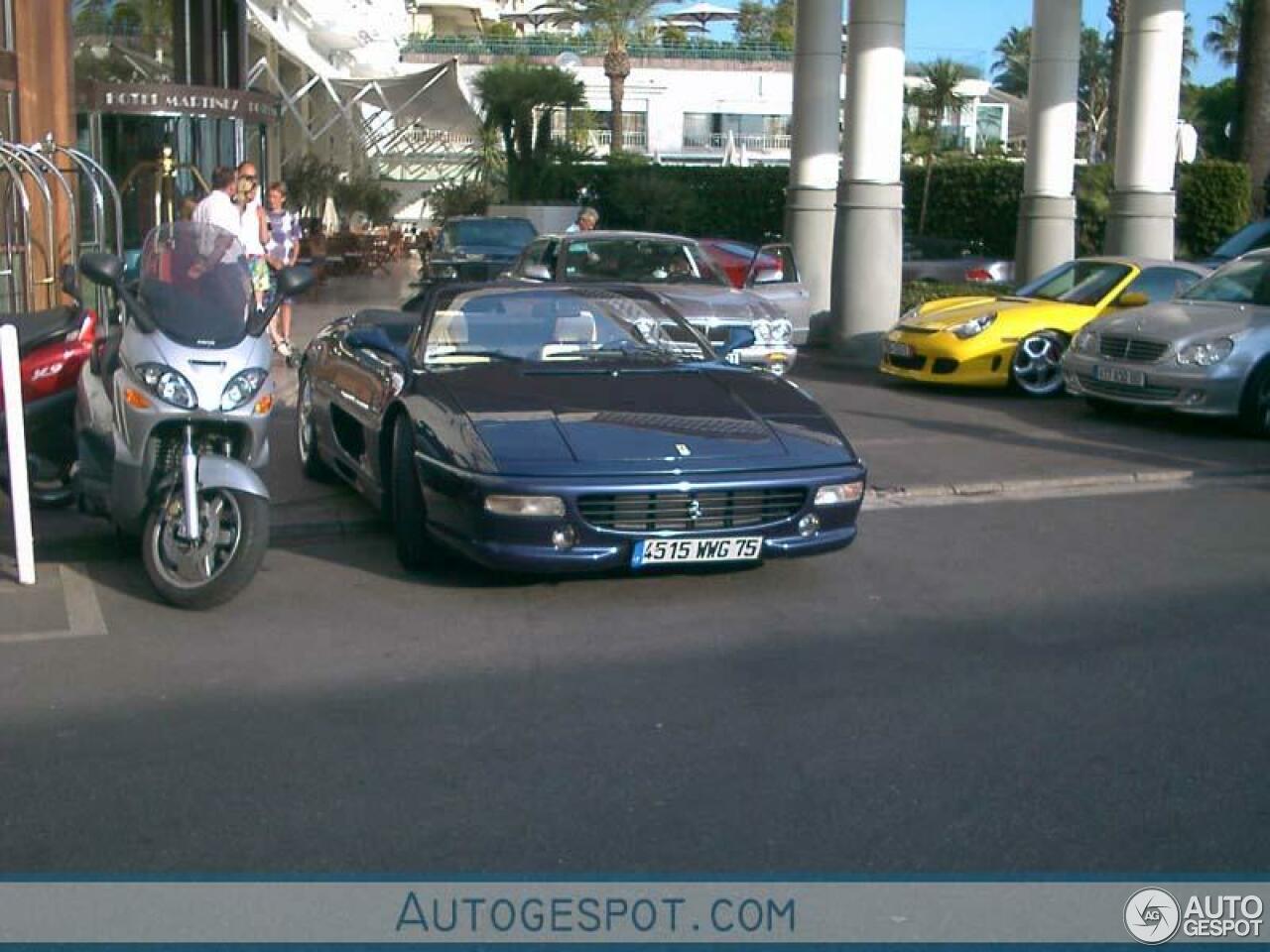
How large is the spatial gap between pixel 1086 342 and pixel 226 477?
8604mm

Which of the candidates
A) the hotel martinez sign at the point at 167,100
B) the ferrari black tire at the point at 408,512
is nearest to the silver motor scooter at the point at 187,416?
the ferrari black tire at the point at 408,512

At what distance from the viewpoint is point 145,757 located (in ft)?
18.3

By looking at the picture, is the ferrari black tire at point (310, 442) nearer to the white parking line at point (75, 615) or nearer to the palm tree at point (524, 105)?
the white parking line at point (75, 615)

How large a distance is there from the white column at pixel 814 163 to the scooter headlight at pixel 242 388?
1410cm

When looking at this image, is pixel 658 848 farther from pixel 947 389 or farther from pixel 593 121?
pixel 593 121

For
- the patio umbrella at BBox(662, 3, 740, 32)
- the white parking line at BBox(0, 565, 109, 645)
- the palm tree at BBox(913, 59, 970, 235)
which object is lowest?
the white parking line at BBox(0, 565, 109, 645)

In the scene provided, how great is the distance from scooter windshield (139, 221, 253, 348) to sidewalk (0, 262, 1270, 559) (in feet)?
5.32

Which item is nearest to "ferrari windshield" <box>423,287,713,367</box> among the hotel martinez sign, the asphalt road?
the asphalt road

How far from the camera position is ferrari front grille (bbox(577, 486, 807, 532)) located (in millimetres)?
7375

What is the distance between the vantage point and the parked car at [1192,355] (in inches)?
509

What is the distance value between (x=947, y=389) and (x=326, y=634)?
999 cm

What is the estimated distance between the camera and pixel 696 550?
7473 mm

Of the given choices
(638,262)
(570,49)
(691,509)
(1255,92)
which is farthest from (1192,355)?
(570,49)

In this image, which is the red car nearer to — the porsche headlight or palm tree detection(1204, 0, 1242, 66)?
the porsche headlight
